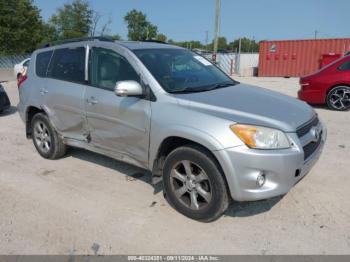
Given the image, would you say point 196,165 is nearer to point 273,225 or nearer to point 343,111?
point 273,225

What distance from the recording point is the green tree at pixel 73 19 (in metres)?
50.2

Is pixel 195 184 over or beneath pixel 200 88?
beneath

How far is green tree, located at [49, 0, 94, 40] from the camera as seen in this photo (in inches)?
1977

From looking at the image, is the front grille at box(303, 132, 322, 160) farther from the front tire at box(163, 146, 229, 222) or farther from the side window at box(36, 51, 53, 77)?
the side window at box(36, 51, 53, 77)

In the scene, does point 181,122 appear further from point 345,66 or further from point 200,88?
point 345,66

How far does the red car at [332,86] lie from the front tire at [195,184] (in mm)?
6656

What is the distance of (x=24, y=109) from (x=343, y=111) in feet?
24.6

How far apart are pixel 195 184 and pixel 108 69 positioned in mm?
1818

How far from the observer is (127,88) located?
11.4ft

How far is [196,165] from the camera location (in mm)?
3285

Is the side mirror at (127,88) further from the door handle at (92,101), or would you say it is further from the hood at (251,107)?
the door handle at (92,101)

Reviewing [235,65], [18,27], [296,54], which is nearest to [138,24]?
[18,27]

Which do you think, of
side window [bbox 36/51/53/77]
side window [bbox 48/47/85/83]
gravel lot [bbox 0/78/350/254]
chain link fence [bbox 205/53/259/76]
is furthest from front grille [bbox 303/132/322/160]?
chain link fence [bbox 205/53/259/76]

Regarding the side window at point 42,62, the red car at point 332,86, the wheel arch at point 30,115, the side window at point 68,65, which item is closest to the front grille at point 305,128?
the side window at point 68,65
